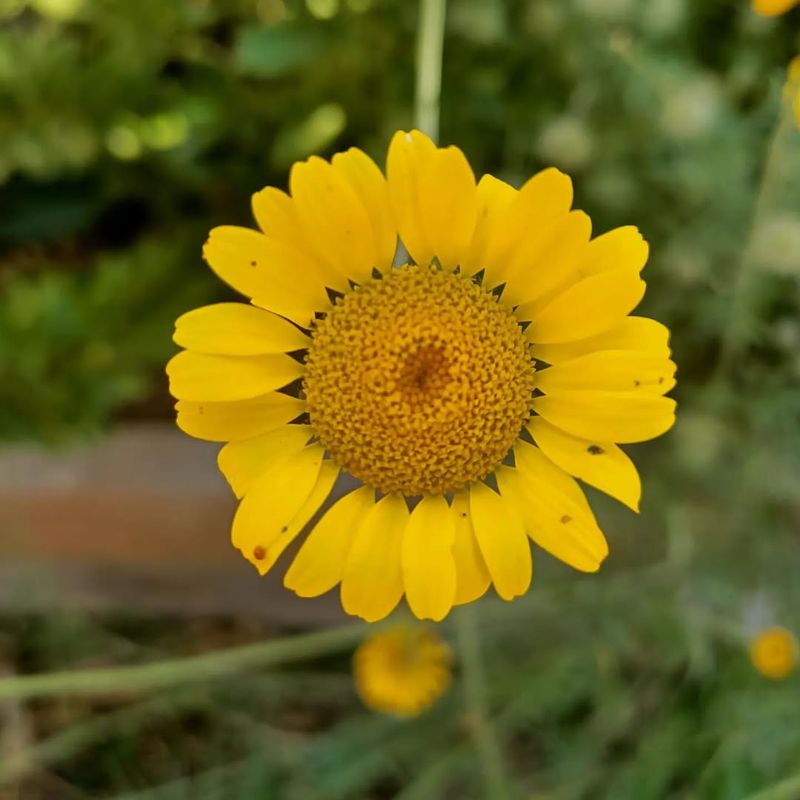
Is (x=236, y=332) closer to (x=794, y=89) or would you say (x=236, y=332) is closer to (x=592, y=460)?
(x=592, y=460)

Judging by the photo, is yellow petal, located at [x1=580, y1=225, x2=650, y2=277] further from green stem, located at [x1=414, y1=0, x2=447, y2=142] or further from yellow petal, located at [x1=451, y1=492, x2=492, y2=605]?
green stem, located at [x1=414, y1=0, x2=447, y2=142]

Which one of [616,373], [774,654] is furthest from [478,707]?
[616,373]

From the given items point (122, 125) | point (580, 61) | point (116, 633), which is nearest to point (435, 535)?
point (580, 61)

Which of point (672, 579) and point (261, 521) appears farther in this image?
point (672, 579)

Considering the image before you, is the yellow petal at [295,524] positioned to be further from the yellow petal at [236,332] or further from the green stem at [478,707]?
the green stem at [478,707]

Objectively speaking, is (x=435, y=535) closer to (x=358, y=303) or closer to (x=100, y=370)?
(x=358, y=303)
